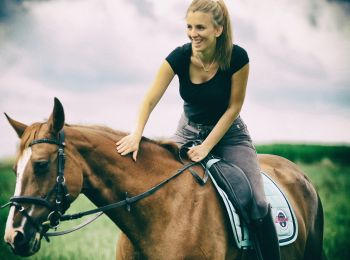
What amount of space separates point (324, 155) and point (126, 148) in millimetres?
20736

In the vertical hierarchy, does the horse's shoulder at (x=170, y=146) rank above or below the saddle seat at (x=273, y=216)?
above

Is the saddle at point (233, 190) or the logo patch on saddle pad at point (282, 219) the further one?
the logo patch on saddle pad at point (282, 219)

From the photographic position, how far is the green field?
27.0 ft

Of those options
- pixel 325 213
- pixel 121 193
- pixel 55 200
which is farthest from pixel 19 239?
pixel 325 213

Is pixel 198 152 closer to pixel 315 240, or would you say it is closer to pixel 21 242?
pixel 21 242

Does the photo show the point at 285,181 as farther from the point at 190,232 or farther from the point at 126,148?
the point at 126,148

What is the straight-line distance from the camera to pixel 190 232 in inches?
148

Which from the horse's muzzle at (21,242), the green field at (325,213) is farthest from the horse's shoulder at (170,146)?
the green field at (325,213)

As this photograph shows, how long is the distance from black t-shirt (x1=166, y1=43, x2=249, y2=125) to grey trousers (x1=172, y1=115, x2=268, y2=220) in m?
0.18

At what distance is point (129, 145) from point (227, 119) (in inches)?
39.9

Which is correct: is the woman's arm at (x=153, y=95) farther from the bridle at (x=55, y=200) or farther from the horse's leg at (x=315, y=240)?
the horse's leg at (x=315, y=240)

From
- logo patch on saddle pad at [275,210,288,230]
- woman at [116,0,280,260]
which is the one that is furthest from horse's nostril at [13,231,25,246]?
logo patch on saddle pad at [275,210,288,230]

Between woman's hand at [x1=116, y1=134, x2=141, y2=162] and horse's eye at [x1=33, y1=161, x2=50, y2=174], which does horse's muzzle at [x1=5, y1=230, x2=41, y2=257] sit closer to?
horse's eye at [x1=33, y1=161, x2=50, y2=174]

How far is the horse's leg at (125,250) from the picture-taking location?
12.5 feet
